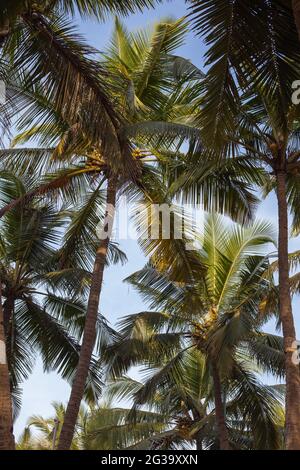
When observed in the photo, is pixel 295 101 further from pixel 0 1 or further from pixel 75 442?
A: pixel 75 442

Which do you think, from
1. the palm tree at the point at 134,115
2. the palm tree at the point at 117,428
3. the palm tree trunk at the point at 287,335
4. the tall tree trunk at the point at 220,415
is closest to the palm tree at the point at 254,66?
the palm tree trunk at the point at 287,335

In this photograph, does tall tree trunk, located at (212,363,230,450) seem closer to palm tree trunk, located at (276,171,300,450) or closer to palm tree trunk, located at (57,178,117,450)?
Result: palm tree trunk, located at (57,178,117,450)

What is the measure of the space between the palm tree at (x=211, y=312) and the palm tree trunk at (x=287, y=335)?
3.78m

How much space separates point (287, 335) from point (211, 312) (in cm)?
675

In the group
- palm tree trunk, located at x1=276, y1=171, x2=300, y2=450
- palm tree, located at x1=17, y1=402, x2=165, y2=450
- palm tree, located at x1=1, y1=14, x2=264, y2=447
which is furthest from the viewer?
palm tree, located at x1=17, y1=402, x2=165, y2=450

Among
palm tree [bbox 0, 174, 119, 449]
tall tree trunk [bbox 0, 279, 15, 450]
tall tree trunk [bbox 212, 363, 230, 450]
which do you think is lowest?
tall tree trunk [bbox 0, 279, 15, 450]

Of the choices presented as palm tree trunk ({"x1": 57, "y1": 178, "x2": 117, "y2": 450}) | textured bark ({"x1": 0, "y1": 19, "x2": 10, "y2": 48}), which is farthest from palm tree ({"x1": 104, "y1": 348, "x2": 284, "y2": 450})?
textured bark ({"x1": 0, "y1": 19, "x2": 10, "y2": 48})

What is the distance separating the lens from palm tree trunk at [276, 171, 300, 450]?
8180 millimetres

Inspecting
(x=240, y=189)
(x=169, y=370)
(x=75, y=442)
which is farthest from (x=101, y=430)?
(x=240, y=189)

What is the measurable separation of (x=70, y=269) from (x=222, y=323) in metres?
3.14

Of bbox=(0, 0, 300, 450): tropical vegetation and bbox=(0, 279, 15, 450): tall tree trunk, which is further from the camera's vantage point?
bbox=(0, 0, 300, 450): tropical vegetation

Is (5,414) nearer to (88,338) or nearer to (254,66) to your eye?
(254,66)

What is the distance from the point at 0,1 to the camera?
7.20 m

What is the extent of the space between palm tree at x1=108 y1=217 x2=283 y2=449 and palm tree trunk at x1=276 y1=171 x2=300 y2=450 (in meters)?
3.78
